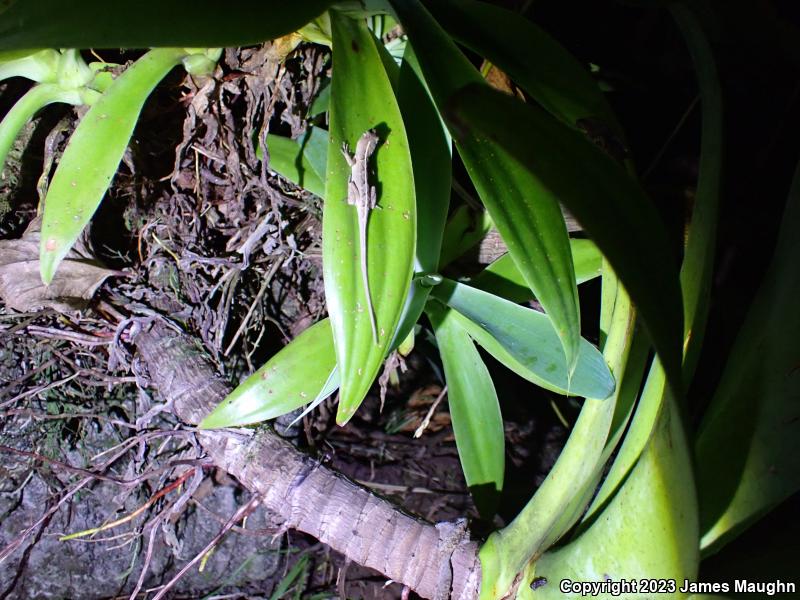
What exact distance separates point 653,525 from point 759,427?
157mm

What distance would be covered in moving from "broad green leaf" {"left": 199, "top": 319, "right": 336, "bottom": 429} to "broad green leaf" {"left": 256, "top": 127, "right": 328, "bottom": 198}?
195 mm

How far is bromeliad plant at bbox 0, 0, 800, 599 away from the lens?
20.0 inches

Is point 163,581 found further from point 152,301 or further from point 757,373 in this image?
point 757,373

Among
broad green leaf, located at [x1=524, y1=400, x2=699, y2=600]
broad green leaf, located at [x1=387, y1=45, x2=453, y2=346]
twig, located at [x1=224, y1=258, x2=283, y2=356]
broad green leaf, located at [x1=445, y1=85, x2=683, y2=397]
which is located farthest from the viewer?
twig, located at [x1=224, y1=258, x2=283, y2=356]

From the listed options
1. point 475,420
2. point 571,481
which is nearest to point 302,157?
point 475,420

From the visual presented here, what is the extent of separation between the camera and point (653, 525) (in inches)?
18.0

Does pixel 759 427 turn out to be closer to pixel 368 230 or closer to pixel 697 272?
pixel 697 272

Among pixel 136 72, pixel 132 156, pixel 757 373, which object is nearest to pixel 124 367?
pixel 132 156

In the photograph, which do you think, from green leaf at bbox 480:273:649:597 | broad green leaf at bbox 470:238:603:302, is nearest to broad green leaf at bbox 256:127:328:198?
broad green leaf at bbox 470:238:603:302

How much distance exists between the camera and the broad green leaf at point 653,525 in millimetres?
414

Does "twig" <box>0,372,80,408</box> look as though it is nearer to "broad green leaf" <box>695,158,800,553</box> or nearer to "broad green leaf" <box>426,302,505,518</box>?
"broad green leaf" <box>426,302,505,518</box>

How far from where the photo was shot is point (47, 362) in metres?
0.87

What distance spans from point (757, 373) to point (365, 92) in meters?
0.48

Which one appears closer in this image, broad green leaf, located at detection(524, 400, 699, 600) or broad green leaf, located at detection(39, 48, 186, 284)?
broad green leaf, located at detection(524, 400, 699, 600)
